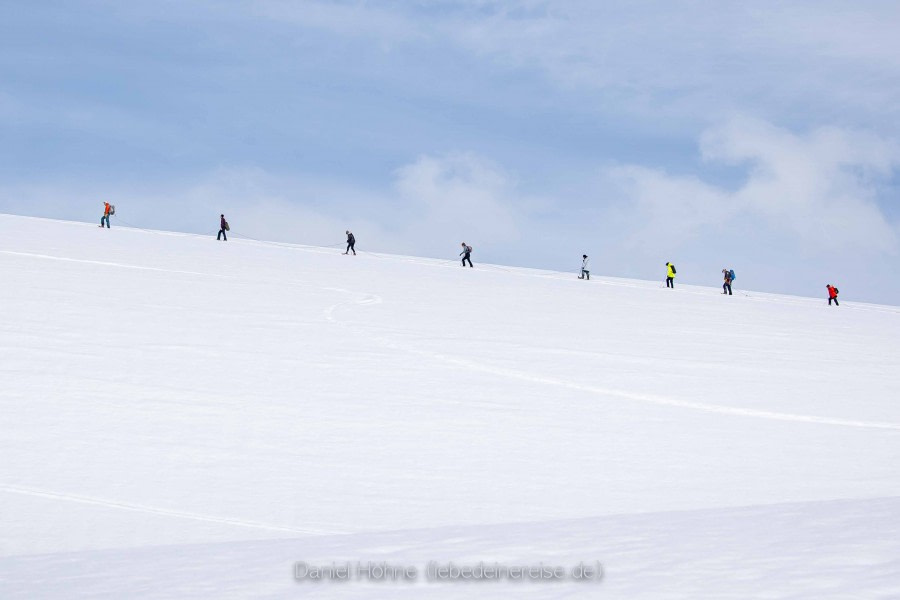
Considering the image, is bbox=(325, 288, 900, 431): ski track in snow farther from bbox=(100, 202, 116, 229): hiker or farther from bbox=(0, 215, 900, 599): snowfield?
bbox=(100, 202, 116, 229): hiker

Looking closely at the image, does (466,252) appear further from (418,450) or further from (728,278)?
(418,450)

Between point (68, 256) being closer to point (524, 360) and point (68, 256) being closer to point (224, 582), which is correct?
point (524, 360)

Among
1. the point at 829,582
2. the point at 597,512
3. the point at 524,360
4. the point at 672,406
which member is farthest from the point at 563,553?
the point at 524,360

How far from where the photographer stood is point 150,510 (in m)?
9.05

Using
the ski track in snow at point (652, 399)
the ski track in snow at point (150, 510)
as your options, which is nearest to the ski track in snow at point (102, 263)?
the ski track in snow at point (652, 399)

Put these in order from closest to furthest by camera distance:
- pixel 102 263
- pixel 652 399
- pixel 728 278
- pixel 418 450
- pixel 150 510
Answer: pixel 150 510, pixel 418 450, pixel 652 399, pixel 102 263, pixel 728 278

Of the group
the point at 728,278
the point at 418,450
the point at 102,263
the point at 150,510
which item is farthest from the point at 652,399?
the point at 728,278

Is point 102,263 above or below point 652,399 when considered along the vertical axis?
above

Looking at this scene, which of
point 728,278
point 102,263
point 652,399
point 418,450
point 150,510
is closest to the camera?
point 150,510

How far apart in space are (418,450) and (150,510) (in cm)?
318

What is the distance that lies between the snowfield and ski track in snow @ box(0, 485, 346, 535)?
0.03m

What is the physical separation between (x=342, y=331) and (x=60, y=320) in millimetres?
5015

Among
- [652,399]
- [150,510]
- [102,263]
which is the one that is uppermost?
[102,263]

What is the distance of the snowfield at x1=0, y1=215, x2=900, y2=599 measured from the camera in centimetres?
640
